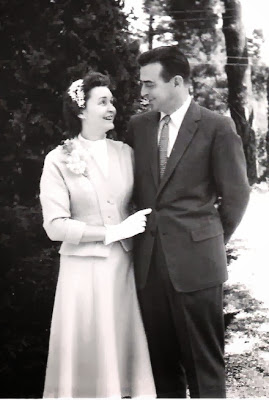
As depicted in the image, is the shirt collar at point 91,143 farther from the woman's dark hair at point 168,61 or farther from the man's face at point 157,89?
the woman's dark hair at point 168,61

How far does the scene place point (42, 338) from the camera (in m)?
2.79

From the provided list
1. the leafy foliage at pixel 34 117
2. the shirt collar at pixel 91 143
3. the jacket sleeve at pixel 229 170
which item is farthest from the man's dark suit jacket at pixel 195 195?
the leafy foliage at pixel 34 117

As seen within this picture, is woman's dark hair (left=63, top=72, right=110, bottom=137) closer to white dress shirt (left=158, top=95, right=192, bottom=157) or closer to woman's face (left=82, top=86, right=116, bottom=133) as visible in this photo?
woman's face (left=82, top=86, right=116, bottom=133)

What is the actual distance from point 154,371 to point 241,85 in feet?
4.82

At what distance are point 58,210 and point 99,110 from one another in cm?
48

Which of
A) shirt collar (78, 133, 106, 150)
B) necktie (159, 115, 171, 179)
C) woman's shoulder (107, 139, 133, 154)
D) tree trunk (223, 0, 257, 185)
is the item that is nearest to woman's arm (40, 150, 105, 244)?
shirt collar (78, 133, 106, 150)

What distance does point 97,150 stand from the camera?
2455 millimetres

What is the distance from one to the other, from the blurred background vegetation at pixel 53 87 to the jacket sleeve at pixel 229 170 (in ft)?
1.16

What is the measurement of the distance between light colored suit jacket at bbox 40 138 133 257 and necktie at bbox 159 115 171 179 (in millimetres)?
153

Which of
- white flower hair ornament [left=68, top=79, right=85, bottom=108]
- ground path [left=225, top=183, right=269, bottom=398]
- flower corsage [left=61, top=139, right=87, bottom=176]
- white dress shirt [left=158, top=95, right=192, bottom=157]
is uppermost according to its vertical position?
white flower hair ornament [left=68, top=79, right=85, bottom=108]

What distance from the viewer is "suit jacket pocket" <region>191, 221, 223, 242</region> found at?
2350 millimetres

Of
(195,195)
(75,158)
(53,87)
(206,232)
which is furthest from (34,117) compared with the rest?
(206,232)

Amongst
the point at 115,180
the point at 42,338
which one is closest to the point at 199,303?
the point at 115,180

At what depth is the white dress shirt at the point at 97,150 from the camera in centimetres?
244
